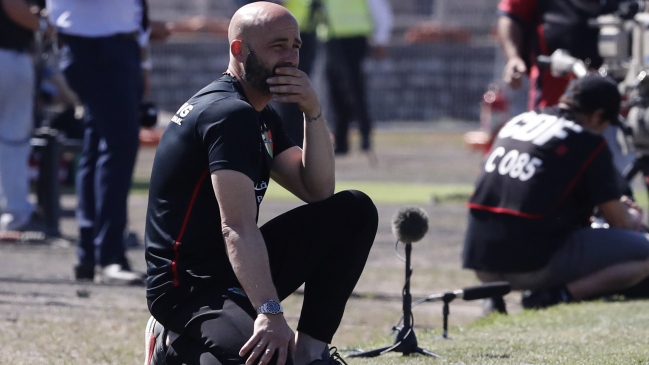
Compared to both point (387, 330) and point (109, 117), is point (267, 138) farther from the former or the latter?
point (109, 117)

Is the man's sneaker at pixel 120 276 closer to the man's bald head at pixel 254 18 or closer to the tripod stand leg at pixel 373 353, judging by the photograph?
the tripod stand leg at pixel 373 353

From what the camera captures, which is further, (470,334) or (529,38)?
(529,38)

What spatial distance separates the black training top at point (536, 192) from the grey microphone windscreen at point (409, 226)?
1434mm

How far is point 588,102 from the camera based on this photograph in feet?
19.7

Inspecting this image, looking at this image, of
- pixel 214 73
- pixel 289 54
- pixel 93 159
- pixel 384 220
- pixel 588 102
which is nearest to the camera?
pixel 289 54

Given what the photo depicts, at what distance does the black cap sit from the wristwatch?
2.99 meters

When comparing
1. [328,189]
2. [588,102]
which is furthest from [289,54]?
[588,102]

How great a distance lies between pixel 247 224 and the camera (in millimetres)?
3549

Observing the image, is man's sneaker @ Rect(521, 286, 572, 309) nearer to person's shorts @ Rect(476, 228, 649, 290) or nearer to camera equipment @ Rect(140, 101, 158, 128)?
person's shorts @ Rect(476, 228, 649, 290)

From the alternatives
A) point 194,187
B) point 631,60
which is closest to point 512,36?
point 631,60

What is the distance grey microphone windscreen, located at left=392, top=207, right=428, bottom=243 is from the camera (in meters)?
4.62

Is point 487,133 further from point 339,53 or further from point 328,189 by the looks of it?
point 328,189

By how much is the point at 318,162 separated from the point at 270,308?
78 centimetres

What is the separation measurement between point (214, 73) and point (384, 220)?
39.9 feet
